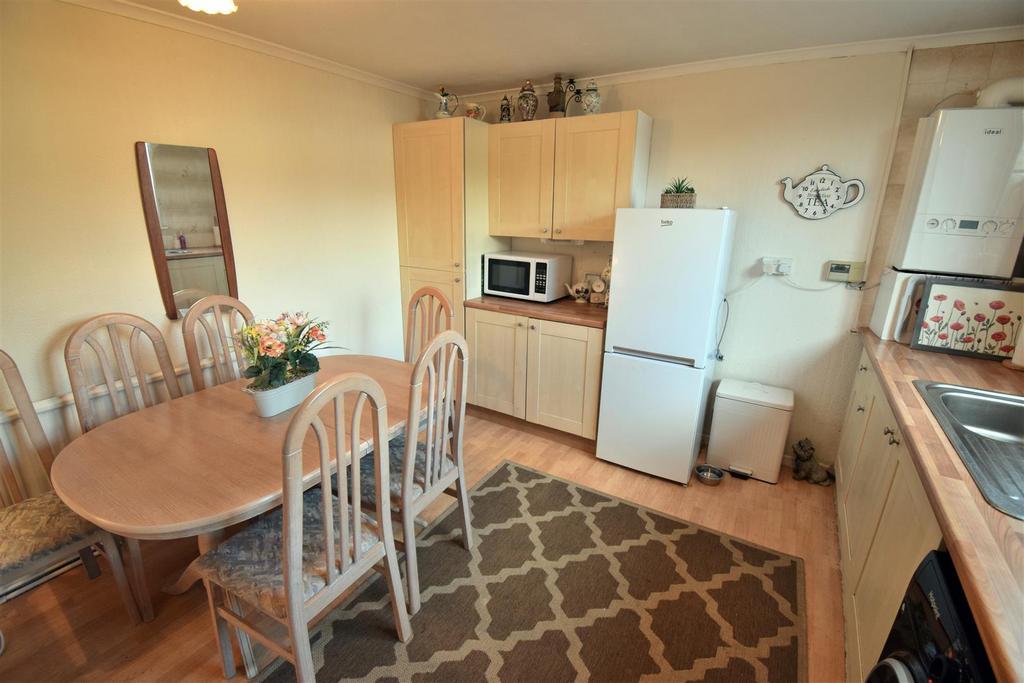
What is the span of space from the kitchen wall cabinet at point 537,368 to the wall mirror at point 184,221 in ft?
4.90

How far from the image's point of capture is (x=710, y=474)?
8.43 ft

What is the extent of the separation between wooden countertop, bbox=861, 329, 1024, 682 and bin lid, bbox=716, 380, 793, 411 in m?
0.86

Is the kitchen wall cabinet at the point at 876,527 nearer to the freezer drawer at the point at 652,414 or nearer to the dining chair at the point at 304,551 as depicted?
the freezer drawer at the point at 652,414

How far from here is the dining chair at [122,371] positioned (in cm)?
166

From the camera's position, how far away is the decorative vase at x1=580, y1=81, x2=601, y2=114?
265 centimetres

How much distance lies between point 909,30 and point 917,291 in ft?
3.74

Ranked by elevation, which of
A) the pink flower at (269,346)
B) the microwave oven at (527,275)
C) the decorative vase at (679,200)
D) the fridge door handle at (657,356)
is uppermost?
the decorative vase at (679,200)

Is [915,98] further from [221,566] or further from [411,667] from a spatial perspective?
A: [221,566]

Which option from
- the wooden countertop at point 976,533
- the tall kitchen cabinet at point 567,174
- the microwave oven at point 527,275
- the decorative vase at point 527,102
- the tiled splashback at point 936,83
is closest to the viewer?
the wooden countertop at point 976,533

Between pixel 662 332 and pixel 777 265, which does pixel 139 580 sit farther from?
pixel 777 265

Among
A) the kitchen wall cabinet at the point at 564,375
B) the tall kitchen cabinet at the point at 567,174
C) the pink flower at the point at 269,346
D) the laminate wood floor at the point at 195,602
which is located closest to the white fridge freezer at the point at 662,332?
the kitchen wall cabinet at the point at 564,375

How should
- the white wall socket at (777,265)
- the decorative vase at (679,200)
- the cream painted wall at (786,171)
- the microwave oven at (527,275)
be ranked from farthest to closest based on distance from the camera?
the microwave oven at (527,275)
the white wall socket at (777,265)
the decorative vase at (679,200)
the cream painted wall at (786,171)

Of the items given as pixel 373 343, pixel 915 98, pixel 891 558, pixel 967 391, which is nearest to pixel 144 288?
pixel 373 343

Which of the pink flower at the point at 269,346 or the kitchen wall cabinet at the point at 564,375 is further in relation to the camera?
the kitchen wall cabinet at the point at 564,375
